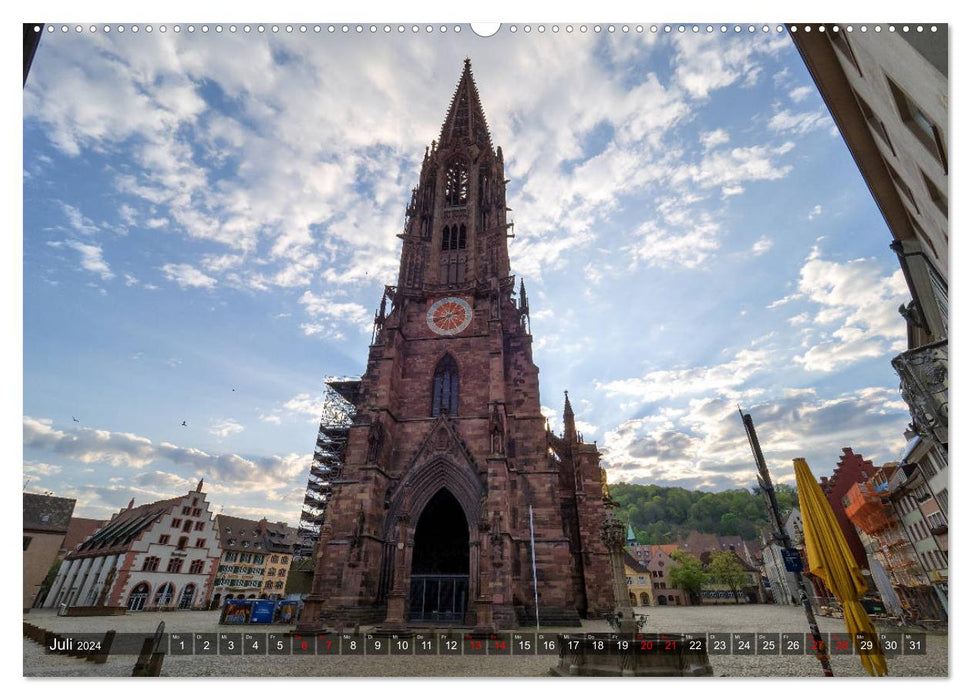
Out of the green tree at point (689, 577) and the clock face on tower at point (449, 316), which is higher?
the clock face on tower at point (449, 316)

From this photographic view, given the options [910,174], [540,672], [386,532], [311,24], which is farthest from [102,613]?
[910,174]

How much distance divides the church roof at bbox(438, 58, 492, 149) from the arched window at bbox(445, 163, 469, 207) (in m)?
2.03

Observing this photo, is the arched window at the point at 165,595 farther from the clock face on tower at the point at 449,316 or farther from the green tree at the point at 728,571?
the green tree at the point at 728,571

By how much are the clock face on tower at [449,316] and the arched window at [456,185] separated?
32.1 ft

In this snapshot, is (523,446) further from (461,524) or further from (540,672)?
(540,672)

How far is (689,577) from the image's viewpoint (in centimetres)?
5059

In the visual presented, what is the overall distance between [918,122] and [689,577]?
5753 cm

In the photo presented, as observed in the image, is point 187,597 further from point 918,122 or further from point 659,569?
point 659,569

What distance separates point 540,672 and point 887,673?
4164mm

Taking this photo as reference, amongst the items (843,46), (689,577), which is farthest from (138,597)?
(689,577)

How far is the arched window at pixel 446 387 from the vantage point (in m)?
21.7

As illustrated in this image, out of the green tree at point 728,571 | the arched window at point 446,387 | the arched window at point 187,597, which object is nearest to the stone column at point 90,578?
the arched window at point 187,597

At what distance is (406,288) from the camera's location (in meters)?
25.1

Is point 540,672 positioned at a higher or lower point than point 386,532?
lower
